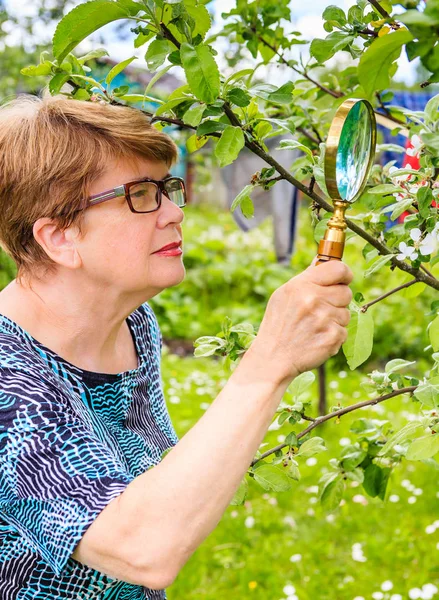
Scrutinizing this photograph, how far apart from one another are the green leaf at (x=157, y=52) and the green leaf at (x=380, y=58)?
393mm

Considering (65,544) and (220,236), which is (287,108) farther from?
(220,236)

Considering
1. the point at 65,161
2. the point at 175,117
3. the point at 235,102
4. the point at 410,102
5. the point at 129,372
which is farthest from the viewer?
the point at 410,102

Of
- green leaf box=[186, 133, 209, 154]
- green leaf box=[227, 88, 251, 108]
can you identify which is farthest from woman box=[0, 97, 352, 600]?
green leaf box=[227, 88, 251, 108]

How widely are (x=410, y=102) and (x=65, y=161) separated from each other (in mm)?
3422

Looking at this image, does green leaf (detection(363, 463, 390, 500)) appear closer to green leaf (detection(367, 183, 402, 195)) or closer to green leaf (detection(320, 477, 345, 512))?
green leaf (detection(320, 477, 345, 512))

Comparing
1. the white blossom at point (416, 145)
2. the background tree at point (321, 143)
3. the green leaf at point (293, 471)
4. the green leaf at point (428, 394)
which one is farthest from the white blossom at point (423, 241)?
the green leaf at point (293, 471)

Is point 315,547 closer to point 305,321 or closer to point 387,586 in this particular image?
point 387,586

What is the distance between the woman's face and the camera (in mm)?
1535

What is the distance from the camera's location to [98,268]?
156 cm

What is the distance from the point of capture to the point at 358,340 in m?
1.32

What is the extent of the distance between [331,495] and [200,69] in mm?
990

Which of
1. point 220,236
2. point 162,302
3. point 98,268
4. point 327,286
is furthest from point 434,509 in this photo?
point 220,236

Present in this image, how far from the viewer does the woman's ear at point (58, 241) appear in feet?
5.16

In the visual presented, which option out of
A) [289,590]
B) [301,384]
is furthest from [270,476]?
[289,590]
